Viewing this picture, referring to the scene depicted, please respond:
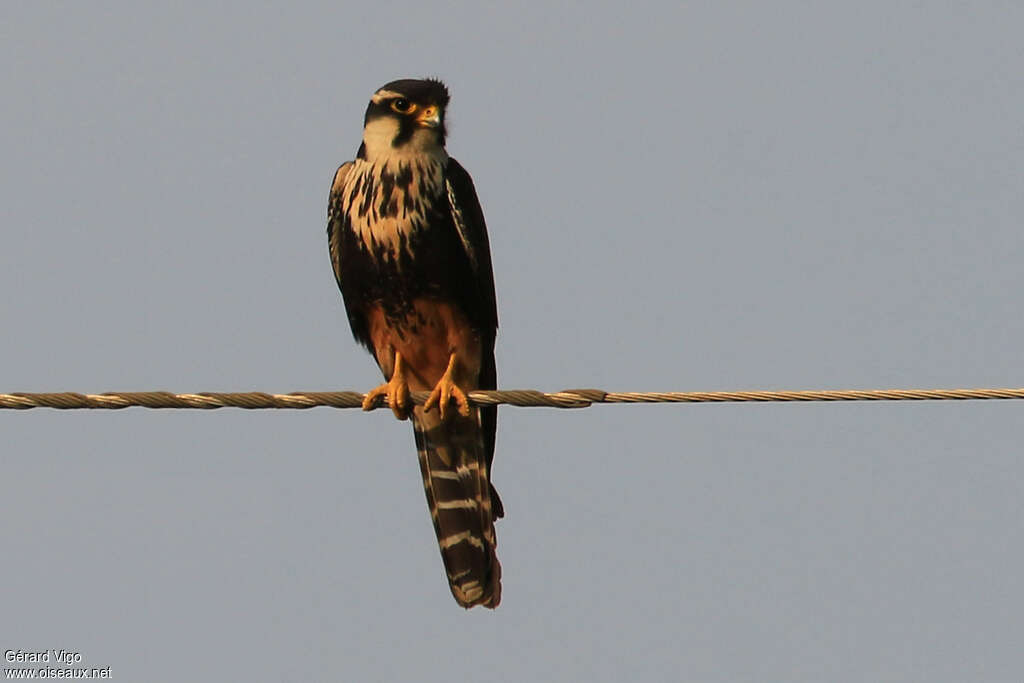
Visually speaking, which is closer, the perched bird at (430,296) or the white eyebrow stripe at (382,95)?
the perched bird at (430,296)

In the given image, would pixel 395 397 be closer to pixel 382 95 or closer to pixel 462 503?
pixel 462 503

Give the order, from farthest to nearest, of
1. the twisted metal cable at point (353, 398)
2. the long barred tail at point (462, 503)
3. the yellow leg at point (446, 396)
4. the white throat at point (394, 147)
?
the long barred tail at point (462, 503) < the white throat at point (394, 147) < the yellow leg at point (446, 396) < the twisted metal cable at point (353, 398)

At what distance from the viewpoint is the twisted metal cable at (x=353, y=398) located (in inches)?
220

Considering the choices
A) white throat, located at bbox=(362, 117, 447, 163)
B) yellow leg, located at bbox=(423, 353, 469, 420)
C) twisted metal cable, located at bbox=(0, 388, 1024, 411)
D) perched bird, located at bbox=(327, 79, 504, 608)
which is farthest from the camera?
white throat, located at bbox=(362, 117, 447, 163)

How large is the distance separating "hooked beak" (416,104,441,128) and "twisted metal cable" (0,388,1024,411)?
193cm

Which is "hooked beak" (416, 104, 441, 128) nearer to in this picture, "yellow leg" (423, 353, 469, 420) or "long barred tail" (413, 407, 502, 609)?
"yellow leg" (423, 353, 469, 420)

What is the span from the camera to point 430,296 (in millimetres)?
7750

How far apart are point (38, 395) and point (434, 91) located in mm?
2715

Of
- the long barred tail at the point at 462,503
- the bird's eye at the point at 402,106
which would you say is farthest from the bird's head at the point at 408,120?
the long barred tail at the point at 462,503

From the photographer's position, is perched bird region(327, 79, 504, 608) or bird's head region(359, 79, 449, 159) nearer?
perched bird region(327, 79, 504, 608)

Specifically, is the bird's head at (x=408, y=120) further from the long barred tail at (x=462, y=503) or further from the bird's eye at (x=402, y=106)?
the long barred tail at (x=462, y=503)

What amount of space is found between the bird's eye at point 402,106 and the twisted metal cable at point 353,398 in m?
2.02

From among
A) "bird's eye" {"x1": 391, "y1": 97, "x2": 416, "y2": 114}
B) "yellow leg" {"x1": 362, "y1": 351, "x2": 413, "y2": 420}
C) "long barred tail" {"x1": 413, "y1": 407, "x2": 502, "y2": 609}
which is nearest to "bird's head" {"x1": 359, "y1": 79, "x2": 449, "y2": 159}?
"bird's eye" {"x1": 391, "y1": 97, "x2": 416, "y2": 114}

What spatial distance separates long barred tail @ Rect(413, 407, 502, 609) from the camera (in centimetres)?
806
